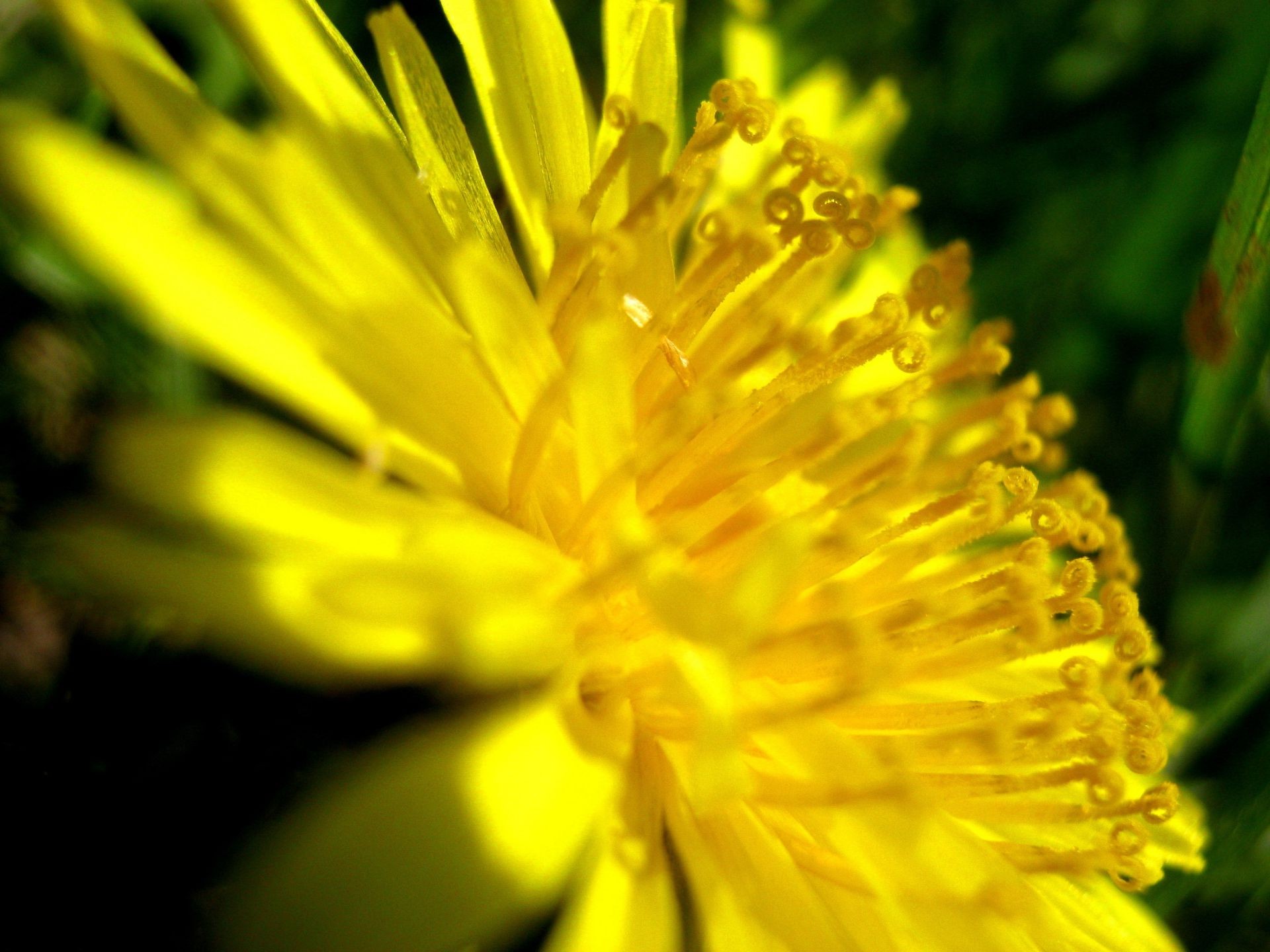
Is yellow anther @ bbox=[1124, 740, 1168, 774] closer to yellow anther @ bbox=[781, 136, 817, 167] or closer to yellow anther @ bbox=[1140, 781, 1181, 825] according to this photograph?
yellow anther @ bbox=[1140, 781, 1181, 825]

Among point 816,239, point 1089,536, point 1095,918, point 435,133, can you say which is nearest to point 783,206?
point 816,239

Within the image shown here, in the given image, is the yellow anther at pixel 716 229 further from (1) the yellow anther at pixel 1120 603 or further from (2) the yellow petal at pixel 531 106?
(1) the yellow anther at pixel 1120 603

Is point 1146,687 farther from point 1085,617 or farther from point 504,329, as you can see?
point 504,329

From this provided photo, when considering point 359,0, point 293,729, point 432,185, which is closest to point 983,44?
point 359,0

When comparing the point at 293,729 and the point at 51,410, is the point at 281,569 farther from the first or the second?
the point at 51,410

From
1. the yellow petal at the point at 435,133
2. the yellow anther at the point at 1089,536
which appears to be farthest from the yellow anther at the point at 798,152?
the yellow anther at the point at 1089,536
